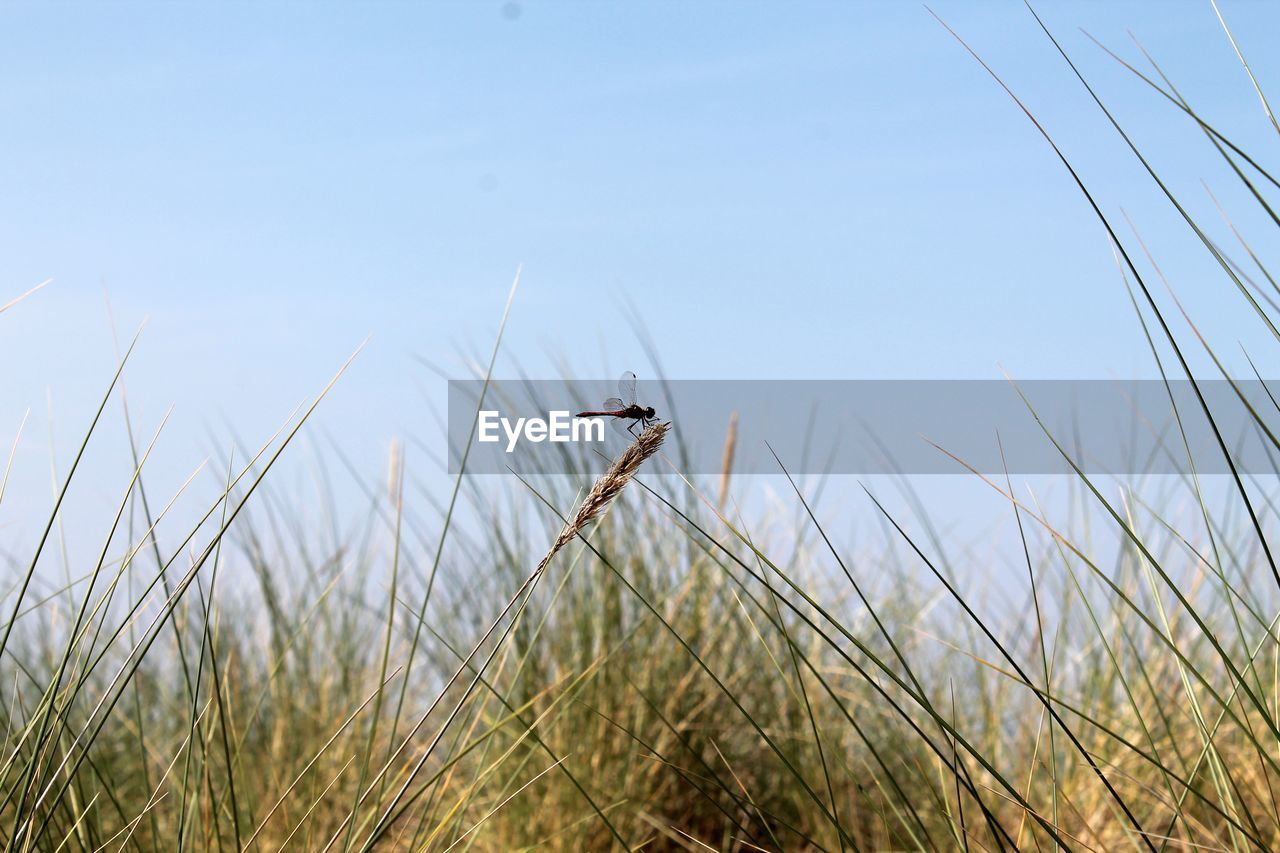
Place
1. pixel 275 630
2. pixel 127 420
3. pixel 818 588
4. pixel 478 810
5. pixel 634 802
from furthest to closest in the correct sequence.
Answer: pixel 818 588, pixel 275 630, pixel 478 810, pixel 634 802, pixel 127 420

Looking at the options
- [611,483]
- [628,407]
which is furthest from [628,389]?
[611,483]

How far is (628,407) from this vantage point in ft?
4.71

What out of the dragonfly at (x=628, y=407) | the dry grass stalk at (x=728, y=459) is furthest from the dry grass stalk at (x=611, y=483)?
the dry grass stalk at (x=728, y=459)

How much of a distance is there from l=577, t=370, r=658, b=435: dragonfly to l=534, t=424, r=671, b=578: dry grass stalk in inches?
15.0

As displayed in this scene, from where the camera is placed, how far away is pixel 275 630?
2832 mm

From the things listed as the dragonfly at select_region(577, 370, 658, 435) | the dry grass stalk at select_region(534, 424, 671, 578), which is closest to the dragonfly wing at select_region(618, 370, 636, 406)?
the dragonfly at select_region(577, 370, 658, 435)

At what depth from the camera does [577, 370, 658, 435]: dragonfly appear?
139cm

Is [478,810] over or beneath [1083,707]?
beneath

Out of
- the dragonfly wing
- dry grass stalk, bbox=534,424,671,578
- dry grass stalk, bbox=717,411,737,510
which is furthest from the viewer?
dry grass stalk, bbox=717,411,737,510

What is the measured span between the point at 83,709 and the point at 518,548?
50.5 inches

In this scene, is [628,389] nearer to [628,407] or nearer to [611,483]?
[628,407]

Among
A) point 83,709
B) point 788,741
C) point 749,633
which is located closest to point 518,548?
point 749,633

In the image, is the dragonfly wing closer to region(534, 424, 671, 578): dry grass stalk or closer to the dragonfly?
the dragonfly

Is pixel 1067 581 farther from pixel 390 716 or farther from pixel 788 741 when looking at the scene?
pixel 390 716
